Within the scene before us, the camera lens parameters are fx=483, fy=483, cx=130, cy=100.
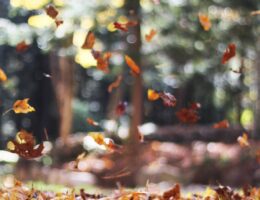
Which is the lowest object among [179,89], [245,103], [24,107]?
[245,103]

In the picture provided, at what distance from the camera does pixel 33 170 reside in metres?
10.5

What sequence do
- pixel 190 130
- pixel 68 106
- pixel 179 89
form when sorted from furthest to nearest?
pixel 179 89
pixel 190 130
pixel 68 106

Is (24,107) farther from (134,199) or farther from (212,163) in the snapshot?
(212,163)

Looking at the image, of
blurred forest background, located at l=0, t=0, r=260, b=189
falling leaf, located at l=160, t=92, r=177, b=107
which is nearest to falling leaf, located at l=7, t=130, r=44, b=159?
falling leaf, located at l=160, t=92, r=177, b=107

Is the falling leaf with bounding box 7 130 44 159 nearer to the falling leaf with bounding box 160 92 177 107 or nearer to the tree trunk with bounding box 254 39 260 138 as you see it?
the falling leaf with bounding box 160 92 177 107

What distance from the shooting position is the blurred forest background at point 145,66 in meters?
7.86

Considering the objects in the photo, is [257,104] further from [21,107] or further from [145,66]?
[21,107]

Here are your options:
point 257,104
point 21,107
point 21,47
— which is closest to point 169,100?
point 21,107

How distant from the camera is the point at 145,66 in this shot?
12234 millimetres

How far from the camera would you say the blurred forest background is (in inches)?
309

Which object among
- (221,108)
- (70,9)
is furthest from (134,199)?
(221,108)

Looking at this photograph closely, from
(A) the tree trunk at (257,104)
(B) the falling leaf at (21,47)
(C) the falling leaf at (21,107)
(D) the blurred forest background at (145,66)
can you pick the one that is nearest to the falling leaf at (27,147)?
(C) the falling leaf at (21,107)

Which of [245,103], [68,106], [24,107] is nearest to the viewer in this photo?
[24,107]

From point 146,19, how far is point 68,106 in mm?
4800
